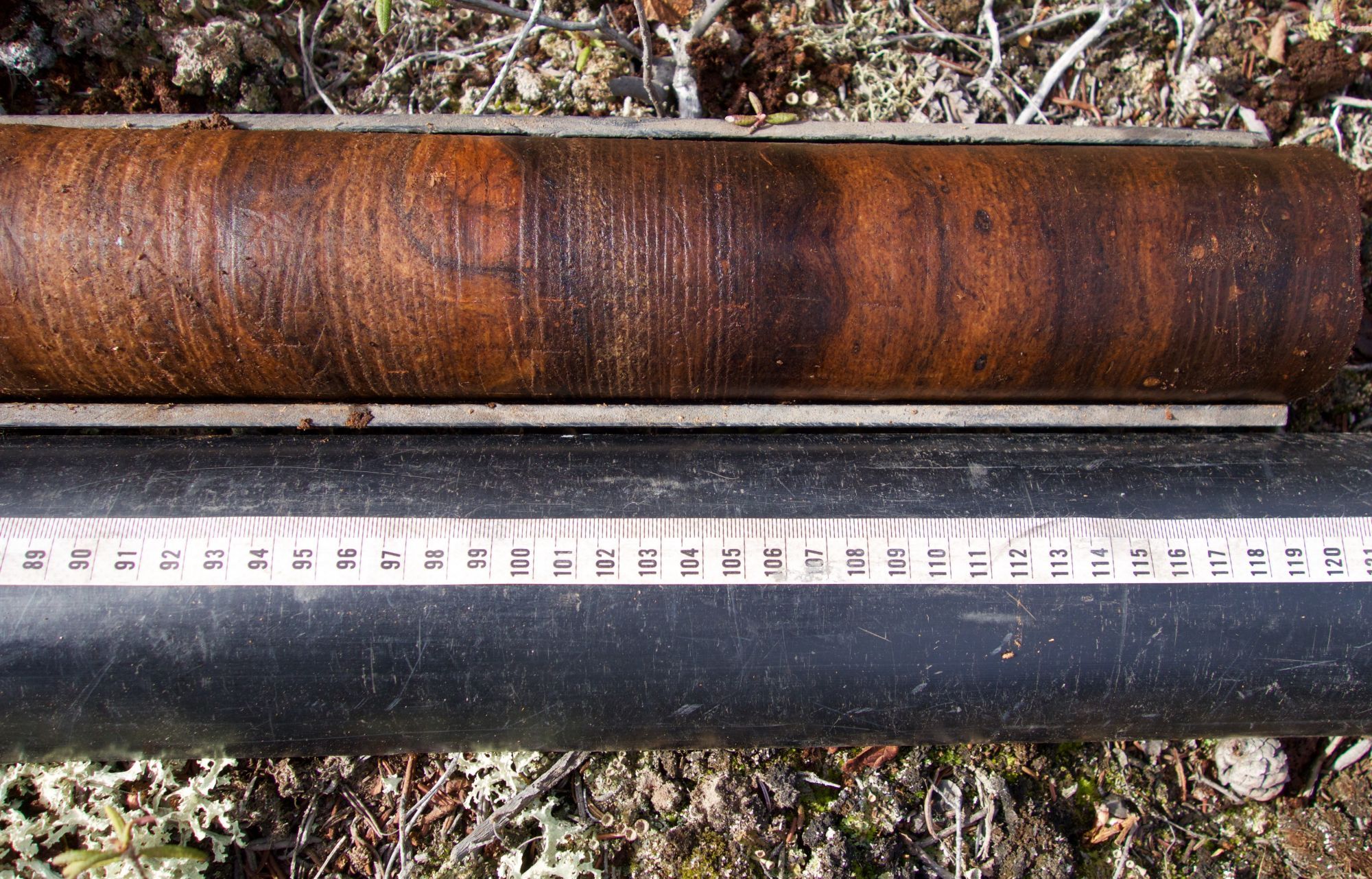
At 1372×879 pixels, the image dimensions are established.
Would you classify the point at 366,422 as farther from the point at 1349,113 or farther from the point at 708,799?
the point at 1349,113

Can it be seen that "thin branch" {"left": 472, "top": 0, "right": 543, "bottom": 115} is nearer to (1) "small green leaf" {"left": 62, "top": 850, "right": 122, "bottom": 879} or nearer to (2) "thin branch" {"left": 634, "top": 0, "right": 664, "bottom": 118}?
(2) "thin branch" {"left": 634, "top": 0, "right": 664, "bottom": 118}

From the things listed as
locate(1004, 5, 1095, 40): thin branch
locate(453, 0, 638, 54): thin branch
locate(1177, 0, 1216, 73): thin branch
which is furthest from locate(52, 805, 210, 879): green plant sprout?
locate(1177, 0, 1216, 73): thin branch

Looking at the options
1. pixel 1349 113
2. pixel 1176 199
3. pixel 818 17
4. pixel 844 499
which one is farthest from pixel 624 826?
pixel 1349 113

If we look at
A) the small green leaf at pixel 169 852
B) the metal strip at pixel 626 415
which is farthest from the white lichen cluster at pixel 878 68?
the small green leaf at pixel 169 852

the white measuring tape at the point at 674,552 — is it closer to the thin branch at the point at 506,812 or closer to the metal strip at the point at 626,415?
the metal strip at the point at 626,415

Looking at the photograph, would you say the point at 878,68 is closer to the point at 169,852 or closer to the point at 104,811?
the point at 169,852

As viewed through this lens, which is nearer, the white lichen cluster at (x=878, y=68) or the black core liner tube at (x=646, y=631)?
the black core liner tube at (x=646, y=631)
